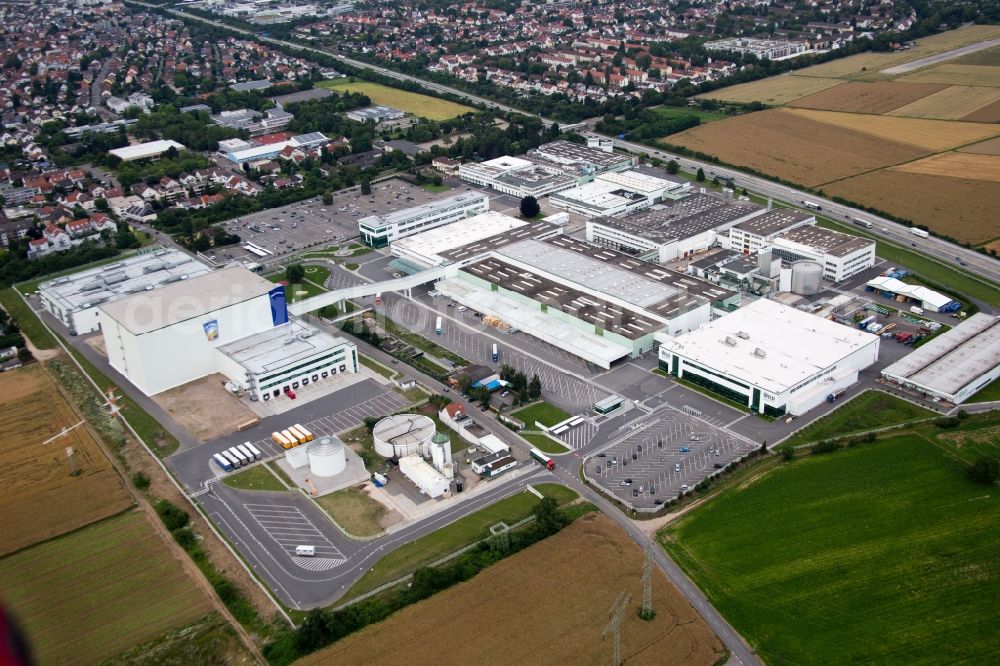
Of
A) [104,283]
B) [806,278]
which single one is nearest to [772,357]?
[806,278]

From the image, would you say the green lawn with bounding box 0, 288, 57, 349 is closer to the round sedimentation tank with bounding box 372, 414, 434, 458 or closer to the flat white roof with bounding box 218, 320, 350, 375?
the flat white roof with bounding box 218, 320, 350, 375

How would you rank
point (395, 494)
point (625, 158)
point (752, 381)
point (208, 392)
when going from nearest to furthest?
1. point (395, 494)
2. point (752, 381)
3. point (208, 392)
4. point (625, 158)

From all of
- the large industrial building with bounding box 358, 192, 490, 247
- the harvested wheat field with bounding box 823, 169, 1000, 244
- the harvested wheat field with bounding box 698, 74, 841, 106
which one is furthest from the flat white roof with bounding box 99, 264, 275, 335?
the harvested wheat field with bounding box 698, 74, 841, 106

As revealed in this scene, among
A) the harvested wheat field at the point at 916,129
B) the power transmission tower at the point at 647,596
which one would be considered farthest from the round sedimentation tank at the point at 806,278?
the harvested wheat field at the point at 916,129

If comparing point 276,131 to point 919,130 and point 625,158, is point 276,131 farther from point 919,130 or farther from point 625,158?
point 919,130

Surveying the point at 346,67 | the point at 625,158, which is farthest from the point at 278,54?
the point at 625,158

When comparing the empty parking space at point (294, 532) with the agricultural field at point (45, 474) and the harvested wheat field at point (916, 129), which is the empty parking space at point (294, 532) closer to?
the agricultural field at point (45, 474)
